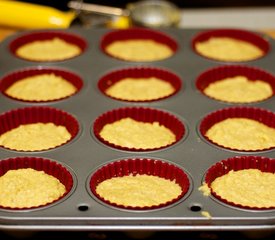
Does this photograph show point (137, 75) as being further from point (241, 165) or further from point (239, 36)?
point (241, 165)

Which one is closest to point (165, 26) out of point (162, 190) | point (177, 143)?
point (177, 143)

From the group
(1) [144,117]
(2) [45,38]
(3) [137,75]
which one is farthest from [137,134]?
(2) [45,38]

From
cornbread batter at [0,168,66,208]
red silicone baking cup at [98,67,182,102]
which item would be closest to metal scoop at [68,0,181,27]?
red silicone baking cup at [98,67,182,102]

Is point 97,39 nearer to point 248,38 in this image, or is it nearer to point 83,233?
point 248,38

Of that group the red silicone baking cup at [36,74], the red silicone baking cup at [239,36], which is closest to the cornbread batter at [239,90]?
the red silicone baking cup at [239,36]

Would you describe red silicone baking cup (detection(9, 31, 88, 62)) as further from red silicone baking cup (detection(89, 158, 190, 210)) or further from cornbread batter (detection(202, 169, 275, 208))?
cornbread batter (detection(202, 169, 275, 208))

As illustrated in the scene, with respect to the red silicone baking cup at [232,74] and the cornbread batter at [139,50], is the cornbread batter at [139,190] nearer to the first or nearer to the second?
the red silicone baking cup at [232,74]
